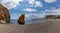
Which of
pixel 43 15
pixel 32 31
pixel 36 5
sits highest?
pixel 36 5

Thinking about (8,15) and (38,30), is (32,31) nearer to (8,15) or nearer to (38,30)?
(38,30)

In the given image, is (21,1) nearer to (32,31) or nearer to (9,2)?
(9,2)

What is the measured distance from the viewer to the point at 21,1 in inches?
220

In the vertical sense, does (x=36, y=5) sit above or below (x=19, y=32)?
above

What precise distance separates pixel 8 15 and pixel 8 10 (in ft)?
0.57

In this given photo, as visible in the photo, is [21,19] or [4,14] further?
[4,14]

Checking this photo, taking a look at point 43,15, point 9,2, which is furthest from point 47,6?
point 9,2

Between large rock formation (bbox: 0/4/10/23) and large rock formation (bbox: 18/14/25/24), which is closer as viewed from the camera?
large rock formation (bbox: 18/14/25/24)

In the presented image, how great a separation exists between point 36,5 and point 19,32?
5.91 feet

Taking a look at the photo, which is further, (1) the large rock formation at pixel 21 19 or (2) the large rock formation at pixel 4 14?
(2) the large rock formation at pixel 4 14

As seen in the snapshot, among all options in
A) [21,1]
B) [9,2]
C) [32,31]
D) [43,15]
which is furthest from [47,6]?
[32,31]

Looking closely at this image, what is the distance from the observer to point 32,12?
5.54m

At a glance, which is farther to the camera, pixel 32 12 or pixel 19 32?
pixel 32 12

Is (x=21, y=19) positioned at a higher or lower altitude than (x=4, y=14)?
lower
